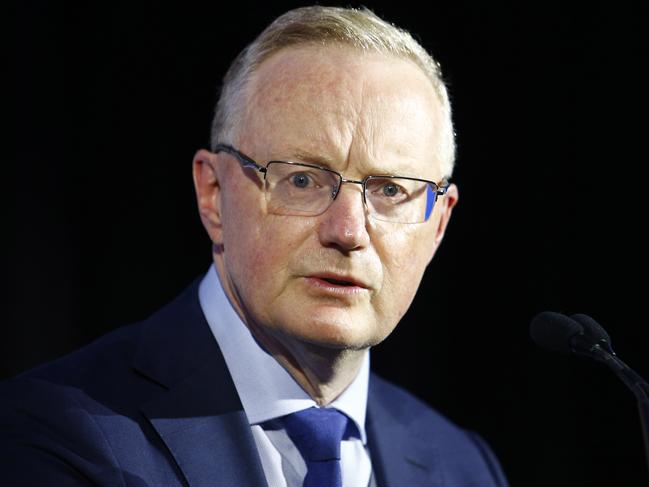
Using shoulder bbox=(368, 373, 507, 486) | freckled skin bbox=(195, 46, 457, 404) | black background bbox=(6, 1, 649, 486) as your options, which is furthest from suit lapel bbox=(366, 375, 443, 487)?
black background bbox=(6, 1, 649, 486)

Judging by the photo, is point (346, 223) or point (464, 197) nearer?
point (346, 223)

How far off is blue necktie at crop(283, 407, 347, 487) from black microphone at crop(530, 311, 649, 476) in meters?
0.61

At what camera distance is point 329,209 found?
1.92 meters

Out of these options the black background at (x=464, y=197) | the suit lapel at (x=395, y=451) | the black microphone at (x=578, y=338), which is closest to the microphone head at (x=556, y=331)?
the black microphone at (x=578, y=338)

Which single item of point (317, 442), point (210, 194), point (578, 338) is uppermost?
point (210, 194)

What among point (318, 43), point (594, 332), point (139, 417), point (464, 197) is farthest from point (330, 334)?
point (464, 197)

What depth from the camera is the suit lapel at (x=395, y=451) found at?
229 cm

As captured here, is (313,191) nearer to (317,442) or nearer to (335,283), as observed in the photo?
(335,283)

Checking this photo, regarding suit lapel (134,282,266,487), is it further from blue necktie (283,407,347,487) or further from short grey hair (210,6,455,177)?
short grey hair (210,6,455,177)

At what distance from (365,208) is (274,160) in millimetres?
236

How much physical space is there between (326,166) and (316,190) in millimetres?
59

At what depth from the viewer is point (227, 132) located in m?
2.11

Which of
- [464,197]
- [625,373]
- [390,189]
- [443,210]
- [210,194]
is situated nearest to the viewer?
[625,373]

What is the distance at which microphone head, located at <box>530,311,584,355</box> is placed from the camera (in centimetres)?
164
